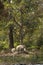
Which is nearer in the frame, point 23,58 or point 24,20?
point 23,58

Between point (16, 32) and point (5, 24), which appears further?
point (16, 32)

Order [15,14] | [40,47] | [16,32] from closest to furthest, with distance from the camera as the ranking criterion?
[40,47]
[15,14]
[16,32]

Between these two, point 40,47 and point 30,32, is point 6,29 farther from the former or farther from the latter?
point 40,47

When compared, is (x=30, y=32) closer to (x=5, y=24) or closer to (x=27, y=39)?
(x=27, y=39)

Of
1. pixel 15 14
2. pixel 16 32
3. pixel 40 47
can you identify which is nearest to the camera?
pixel 40 47

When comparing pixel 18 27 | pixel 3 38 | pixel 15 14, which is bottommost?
pixel 3 38

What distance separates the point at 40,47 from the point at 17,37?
9.74 ft

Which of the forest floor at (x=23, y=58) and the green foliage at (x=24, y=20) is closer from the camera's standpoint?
the forest floor at (x=23, y=58)

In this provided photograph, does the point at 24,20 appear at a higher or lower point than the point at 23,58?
lower

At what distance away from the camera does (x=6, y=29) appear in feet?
49.7

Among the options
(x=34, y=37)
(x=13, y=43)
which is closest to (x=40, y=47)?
(x=34, y=37)

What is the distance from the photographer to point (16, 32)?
52.7 ft

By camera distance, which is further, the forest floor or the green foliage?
the green foliage

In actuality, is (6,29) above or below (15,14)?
below
